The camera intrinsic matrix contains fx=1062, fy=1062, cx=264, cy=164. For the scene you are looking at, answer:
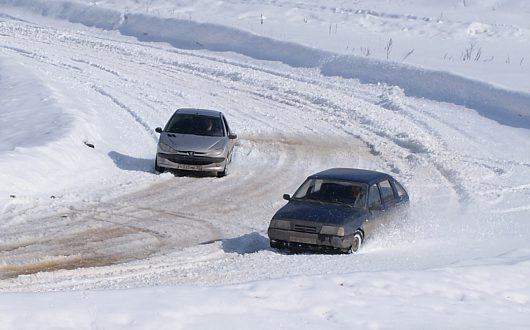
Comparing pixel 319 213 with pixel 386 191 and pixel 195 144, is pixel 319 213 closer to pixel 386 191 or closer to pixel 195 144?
pixel 386 191

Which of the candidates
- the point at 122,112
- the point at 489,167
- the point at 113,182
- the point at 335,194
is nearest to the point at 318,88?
the point at 122,112

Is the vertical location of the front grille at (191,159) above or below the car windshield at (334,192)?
below

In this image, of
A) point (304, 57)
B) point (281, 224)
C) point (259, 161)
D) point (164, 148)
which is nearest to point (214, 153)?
point (164, 148)

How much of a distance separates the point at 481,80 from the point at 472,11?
19387 mm

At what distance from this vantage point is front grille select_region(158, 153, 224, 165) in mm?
23297

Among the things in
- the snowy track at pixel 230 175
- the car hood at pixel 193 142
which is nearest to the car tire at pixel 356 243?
the snowy track at pixel 230 175

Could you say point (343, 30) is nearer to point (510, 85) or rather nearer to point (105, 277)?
point (510, 85)

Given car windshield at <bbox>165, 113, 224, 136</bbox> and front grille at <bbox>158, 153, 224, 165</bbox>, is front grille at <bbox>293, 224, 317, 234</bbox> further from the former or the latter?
car windshield at <bbox>165, 113, 224, 136</bbox>

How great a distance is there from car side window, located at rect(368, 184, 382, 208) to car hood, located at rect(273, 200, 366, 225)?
0.39 metres

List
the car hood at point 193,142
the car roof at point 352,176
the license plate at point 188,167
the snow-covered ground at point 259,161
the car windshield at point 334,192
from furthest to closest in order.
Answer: the car hood at point 193,142 → the license plate at point 188,167 → the car roof at point 352,176 → the car windshield at point 334,192 → the snow-covered ground at point 259,161

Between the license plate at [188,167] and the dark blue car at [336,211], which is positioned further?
the license plate at [188,167]

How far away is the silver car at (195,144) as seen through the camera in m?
23.3

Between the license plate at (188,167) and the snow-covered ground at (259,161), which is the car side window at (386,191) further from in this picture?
the license plate at (188,167)

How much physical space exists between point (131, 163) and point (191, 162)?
1.81 meters
